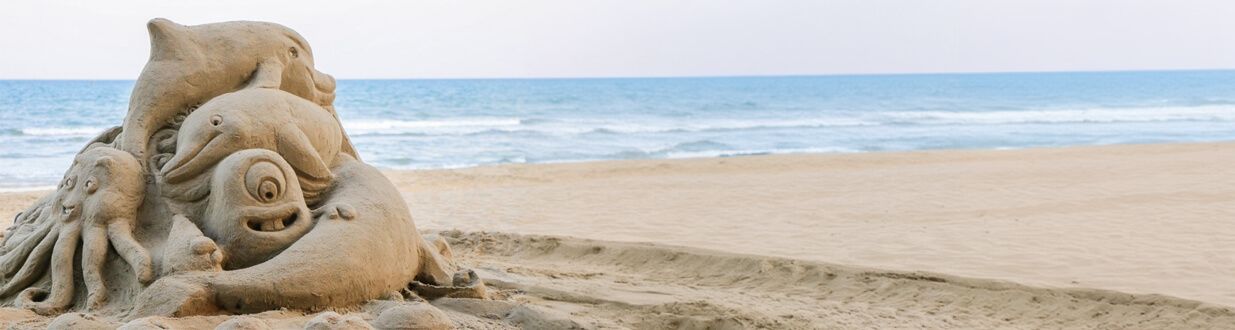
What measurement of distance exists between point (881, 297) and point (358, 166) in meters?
2.59

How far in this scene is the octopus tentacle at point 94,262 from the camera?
12.4ft

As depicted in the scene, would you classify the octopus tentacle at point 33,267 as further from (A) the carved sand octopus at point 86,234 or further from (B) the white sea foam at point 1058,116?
(B) the white sea foam at point 1058,116

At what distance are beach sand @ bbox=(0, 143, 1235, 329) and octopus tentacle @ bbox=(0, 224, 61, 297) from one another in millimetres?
297

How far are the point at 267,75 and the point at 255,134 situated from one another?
20.5 inches

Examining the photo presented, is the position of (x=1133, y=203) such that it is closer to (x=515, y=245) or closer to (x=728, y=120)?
(x=515, y=245)

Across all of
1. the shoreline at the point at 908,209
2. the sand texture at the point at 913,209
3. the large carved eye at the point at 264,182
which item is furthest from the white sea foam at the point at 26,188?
the large carved eye at the point at 264,182

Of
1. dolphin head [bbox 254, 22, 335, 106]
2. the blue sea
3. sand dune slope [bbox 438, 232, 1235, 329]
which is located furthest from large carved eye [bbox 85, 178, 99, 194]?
the blue sea

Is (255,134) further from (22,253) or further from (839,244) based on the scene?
(839,244)

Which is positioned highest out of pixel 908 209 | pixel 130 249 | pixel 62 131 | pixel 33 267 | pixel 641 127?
pixel 641 127

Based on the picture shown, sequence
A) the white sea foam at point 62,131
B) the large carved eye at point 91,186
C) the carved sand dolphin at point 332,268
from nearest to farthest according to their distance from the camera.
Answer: the carved sand dolphin at point 332,268 → the large carved eye at point 91,186 → the white sea foam at point 62,131

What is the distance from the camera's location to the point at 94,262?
385cm

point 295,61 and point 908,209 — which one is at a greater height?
point 908,209

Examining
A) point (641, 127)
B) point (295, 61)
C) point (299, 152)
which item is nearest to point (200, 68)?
point (295, 61)

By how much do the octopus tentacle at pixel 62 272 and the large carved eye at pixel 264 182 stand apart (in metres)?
0.68
